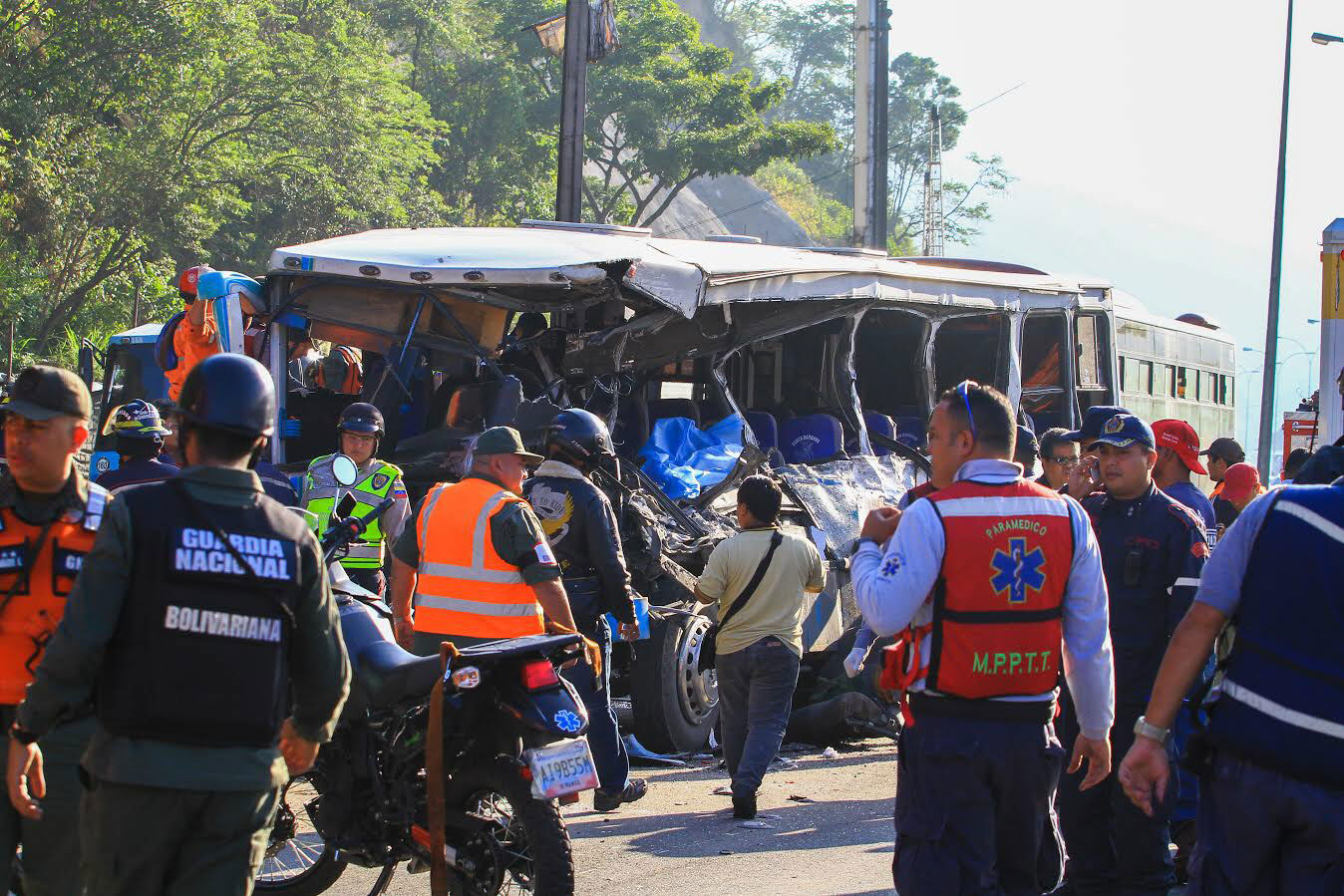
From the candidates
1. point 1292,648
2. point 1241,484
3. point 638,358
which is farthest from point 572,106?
point 1292,648

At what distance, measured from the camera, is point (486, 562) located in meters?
5.85

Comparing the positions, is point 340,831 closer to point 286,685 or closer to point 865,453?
point 286,685

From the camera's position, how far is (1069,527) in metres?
4.14

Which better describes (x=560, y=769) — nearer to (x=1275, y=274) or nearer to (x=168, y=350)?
(x=168, y=350)

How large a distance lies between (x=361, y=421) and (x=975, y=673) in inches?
186

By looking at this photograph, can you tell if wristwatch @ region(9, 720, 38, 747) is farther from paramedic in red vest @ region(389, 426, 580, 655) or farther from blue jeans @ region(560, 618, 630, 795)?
blue jeans @ region(560, 618, 630, 795)

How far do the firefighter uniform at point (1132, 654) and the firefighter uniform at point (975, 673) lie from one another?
125 centimetres

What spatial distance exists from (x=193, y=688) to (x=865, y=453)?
8.65 m

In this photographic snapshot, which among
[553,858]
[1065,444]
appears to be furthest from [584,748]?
[1065,444]

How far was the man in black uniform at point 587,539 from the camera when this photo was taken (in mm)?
6910

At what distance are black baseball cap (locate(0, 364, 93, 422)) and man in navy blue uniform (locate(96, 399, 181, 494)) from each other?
200 cm

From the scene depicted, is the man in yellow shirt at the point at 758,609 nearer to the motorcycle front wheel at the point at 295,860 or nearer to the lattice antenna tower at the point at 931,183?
the motorcycle front wheel at the point at 295,860

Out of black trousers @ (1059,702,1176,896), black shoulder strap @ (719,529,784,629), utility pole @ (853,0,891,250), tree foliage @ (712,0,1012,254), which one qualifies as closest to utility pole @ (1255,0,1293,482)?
utility pole @ (853,0,891,250)

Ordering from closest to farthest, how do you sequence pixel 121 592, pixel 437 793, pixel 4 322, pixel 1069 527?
pixel 121 592 → pixel 1069 527 → pixel 437 793 → pixel 4 322
